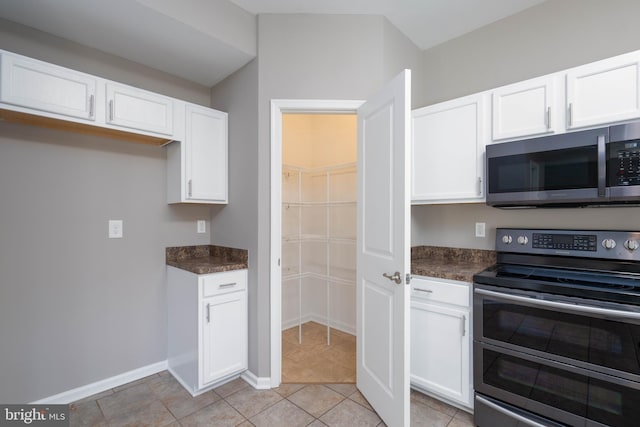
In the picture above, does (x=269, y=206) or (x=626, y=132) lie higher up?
(x=626, y=132)

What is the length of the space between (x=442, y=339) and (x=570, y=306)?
73 centimetres

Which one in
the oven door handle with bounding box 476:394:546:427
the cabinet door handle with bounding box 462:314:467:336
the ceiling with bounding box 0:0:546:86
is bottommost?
the oven door handle with bounding box 476:394:546:427

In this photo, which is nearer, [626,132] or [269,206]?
[626,132]

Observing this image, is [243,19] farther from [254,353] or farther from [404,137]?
[254,353]

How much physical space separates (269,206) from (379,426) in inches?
62.2

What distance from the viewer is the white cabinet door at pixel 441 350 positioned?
1835 mm

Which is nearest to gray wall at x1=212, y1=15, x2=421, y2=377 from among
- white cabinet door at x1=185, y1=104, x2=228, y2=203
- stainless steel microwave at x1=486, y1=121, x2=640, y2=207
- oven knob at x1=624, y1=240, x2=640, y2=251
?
white cabinet door at x1=185, y1=104, x2=228, y2=203

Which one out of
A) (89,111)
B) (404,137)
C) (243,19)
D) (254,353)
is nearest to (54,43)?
(89,111)

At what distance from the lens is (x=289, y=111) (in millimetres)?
2217

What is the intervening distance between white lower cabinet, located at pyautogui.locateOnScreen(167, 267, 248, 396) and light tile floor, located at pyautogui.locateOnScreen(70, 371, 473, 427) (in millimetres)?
132

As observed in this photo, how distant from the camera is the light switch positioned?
2.20m

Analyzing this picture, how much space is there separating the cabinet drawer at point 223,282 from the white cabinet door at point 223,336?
39mm

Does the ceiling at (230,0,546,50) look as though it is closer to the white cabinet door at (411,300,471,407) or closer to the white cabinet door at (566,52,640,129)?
the white cabinet door at (566,52,640,129)

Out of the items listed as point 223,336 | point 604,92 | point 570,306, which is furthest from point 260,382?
point 604,92
